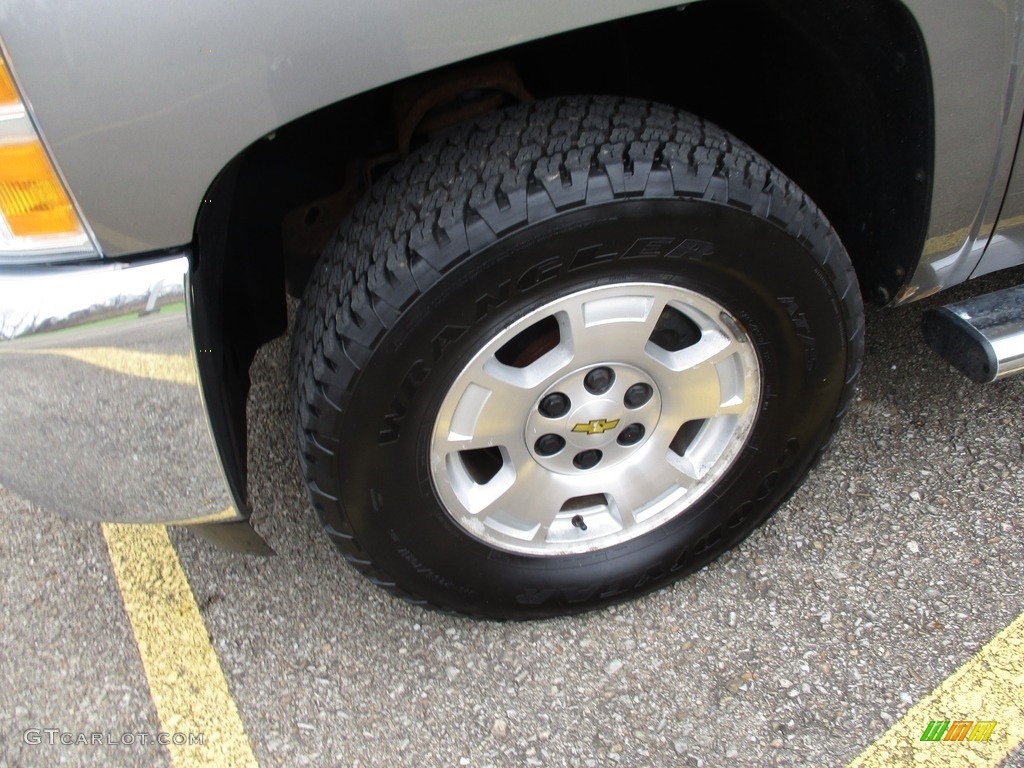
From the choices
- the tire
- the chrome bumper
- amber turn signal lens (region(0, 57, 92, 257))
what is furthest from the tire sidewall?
amber turn signal lens (region(0, 57, 92, 257))

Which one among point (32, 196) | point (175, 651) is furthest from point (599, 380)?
point (175, 651)

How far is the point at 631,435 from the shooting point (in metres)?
1.91

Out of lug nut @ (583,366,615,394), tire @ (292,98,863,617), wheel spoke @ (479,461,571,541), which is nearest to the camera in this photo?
tire @ (292,98,863,617)

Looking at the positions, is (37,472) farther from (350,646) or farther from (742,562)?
(742,562)

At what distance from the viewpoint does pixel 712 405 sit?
188 cm

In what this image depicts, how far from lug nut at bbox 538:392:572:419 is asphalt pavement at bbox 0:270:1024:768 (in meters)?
0.61

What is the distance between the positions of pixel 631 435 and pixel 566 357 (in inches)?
12.2

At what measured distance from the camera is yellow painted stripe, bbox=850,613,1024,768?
1.81 metres

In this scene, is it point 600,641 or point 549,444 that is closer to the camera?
point 549,444

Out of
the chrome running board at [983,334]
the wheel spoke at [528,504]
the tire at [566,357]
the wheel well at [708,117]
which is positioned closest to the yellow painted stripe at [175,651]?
the tire at [566,357]

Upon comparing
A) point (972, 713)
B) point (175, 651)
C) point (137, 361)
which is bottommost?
point (972, 713)

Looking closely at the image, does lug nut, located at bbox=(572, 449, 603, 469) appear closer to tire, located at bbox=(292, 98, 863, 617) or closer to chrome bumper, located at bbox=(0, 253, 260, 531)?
tire, located at bbox=(292, 98, 863, 617)

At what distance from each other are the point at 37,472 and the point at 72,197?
0.58m

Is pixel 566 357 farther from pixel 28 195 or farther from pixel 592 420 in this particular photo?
pixel 28 195
